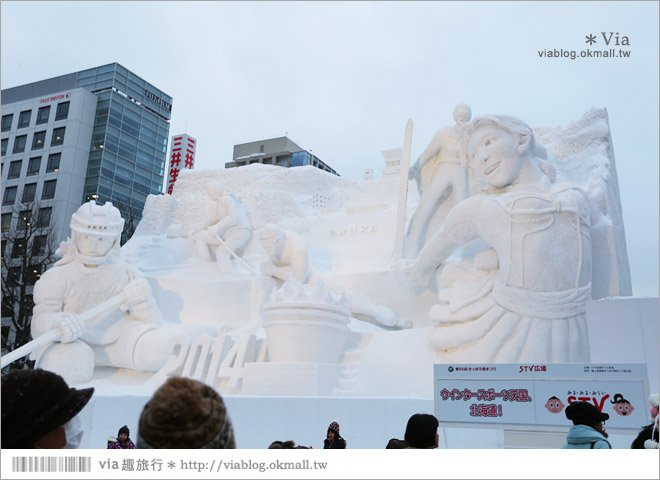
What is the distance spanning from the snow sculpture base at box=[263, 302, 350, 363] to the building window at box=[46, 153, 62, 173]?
5.76 meters

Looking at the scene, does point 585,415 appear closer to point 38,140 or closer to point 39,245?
point 38,140

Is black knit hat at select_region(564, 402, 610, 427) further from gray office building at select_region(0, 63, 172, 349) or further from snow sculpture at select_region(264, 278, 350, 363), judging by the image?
gray office building at select_region(0, 63, 172, 349)

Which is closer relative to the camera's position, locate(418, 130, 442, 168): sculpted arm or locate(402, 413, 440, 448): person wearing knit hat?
locate(402, 413, 440, 448): person wearing knit hat

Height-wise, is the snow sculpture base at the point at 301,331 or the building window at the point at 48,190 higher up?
the building window at the point at 48,190

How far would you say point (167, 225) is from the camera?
9.85m

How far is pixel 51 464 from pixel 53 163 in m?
8.95

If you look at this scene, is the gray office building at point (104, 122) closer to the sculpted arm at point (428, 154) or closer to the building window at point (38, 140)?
the building window at point (38, 140)

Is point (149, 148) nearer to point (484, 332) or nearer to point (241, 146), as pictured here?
point (241, 146)

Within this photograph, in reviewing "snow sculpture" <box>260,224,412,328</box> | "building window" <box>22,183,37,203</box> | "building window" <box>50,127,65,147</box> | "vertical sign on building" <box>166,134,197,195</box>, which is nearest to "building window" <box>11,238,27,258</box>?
"building window" <box>22,183,37,203</box>

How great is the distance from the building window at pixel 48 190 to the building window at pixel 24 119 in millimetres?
919

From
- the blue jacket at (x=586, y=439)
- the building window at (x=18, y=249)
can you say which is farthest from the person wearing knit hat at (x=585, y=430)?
the building window at (x=18, y=249)

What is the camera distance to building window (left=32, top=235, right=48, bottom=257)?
11.0 meters

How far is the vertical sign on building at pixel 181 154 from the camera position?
13.3m

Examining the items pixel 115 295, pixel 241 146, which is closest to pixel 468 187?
pixel 115 295
